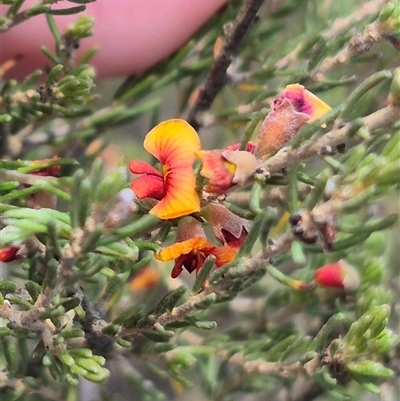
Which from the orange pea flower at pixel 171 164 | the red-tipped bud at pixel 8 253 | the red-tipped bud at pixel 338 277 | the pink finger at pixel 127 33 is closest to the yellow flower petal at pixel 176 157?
the orange pea flower at pixel 171 164

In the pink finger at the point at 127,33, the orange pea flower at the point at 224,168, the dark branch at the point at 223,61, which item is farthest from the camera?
the pink finger at the point at 127,33

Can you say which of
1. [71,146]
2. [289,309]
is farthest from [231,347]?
[71,146]

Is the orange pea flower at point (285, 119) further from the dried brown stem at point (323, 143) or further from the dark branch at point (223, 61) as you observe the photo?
the dark branch at point (223, 61)

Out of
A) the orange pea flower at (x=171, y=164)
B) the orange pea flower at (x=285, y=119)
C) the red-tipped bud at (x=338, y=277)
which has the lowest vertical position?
the red-tipped bud at (x=338, y=277)

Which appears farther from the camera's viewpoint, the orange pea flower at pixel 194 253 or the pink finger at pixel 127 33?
the pink finger at pixel 127 33

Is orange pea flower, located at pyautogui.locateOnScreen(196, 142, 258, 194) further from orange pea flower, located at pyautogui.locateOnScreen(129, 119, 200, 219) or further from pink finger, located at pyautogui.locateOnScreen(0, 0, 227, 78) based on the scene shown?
pink finger, located at pyautogui.locateOnScreen(0, 0, 227, 78)

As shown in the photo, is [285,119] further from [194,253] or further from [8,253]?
[8,253]

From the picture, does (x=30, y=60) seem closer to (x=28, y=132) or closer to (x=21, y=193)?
(x=28, y=132)

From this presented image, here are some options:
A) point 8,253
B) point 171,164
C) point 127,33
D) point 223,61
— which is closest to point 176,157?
point 171,164
